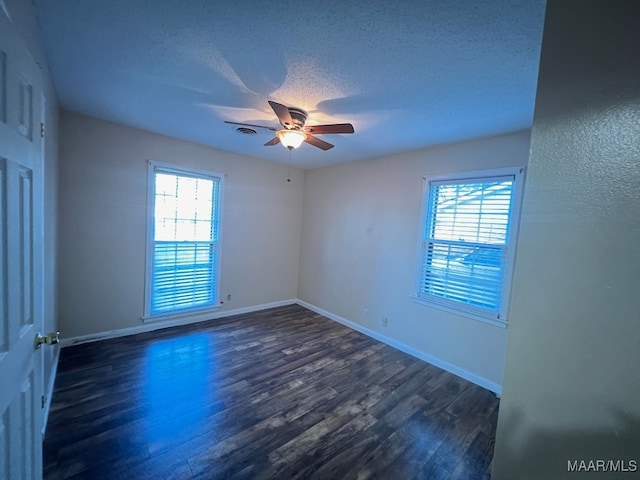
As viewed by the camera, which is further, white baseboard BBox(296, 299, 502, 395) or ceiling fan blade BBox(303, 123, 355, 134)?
white baseboard BBox(296, 299, 502, 395)

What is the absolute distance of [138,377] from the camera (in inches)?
98.0

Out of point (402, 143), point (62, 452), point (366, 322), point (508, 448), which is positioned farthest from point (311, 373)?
point (402, 143)

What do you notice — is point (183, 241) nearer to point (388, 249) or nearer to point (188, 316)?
point (188, 316)

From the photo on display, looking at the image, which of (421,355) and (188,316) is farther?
(188,316)

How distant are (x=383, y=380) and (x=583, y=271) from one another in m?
2.43

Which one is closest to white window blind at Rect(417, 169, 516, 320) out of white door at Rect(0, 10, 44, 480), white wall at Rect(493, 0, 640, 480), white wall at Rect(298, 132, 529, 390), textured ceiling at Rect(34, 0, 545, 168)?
white wall at Rect(298, 132, 529, 390)

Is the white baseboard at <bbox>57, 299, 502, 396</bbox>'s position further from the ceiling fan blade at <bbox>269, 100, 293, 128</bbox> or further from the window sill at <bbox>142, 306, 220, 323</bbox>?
the ceiling fan blade at <bbox>269, 100, 293, 128</bbox>

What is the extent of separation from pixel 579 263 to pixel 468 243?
234 centimetres

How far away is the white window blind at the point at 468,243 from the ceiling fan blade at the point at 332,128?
1551 mm

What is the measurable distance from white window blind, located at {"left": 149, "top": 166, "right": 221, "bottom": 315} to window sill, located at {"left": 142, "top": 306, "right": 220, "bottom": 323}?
58 mm

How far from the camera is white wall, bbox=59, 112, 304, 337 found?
2.87m

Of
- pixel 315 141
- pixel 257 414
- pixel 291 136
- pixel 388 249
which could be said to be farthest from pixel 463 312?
pixel 291 136

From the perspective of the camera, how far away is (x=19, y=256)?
0.97 metres

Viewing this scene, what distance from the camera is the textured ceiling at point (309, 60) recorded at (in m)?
1.28
